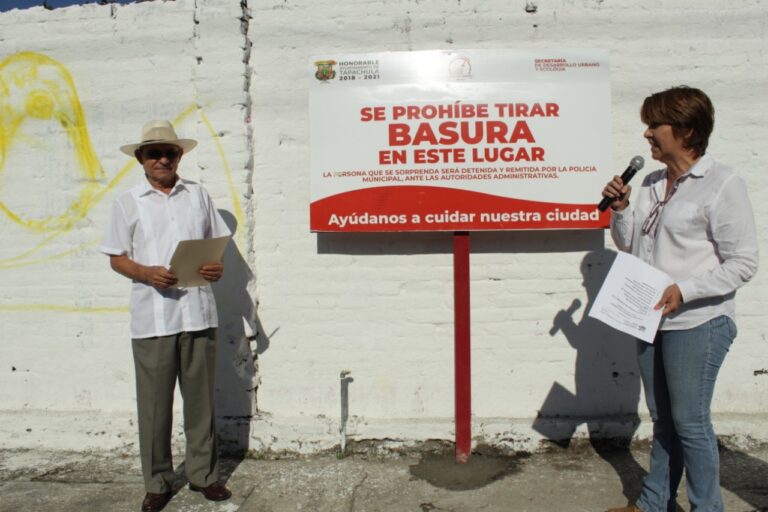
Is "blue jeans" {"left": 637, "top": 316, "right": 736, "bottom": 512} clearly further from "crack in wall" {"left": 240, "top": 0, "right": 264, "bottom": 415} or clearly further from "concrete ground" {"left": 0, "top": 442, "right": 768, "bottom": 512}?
"crack in wall" {"left": 240, "top": 0, "right": 264, "bottom": 415}

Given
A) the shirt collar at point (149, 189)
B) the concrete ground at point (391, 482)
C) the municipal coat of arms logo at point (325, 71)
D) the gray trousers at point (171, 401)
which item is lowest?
the concrete ground at point (391, 482)

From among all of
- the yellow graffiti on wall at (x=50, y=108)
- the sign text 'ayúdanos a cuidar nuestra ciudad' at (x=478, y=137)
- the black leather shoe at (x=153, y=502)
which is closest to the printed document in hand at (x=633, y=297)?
the sign text 'ayúdanos a cuidar nuestra ciudad' at (x=478, y=137)

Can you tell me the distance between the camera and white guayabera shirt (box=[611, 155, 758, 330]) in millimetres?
2941

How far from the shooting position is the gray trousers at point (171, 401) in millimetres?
3740

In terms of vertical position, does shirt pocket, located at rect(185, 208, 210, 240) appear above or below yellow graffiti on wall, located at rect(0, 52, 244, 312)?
below

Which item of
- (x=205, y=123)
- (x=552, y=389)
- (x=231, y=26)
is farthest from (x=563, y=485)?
(x=231, y=26)

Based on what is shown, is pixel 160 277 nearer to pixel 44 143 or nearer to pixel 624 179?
pixel 44 143

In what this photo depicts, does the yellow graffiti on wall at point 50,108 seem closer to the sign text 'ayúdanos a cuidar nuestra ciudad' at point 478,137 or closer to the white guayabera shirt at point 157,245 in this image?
the white guayabera shirt at point 157,245

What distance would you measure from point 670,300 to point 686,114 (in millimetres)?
833

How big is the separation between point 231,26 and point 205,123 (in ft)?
2.20

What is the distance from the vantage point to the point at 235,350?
462 centimetres

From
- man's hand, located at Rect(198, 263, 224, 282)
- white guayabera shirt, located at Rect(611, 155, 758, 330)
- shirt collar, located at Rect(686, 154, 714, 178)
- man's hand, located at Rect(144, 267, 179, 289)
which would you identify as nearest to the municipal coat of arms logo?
man's hand, located at Rect(198, 263, 224, 282)

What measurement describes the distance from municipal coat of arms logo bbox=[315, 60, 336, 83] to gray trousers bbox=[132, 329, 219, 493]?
1.78 m

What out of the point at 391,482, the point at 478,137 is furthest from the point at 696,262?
the point at 391,482
